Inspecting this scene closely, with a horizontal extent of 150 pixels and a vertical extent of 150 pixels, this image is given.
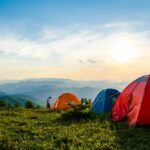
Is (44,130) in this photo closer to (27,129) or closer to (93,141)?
(27,129)

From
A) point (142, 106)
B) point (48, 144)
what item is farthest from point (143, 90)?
point (48, 144)

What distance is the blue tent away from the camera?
30094mm

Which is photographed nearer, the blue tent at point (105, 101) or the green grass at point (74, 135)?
the green grass at point (74, 135)

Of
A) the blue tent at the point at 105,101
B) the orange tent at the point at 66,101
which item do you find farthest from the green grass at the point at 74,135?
the orange tent at the point at 66,101

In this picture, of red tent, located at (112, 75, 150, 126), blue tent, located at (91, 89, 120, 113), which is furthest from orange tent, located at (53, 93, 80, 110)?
red tent, located at (112, 75, 150, 126)

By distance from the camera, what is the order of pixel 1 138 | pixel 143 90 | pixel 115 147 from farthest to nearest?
pixel 143 90, pixel 1 138, pixel 115 147

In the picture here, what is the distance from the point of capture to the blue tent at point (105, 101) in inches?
1185

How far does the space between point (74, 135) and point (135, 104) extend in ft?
17.2

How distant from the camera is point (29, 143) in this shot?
1645cm

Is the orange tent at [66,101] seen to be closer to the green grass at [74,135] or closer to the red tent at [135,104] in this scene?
the red tent at [135,104]

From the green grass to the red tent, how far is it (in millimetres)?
749

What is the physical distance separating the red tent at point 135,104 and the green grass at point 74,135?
749 millimetres

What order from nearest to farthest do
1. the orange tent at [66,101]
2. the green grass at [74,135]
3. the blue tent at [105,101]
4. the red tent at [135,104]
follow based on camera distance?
the green grass at [74,135] → the red tent at [135,104] → the blue tent at [105,101] → the orange tent at [66,101]

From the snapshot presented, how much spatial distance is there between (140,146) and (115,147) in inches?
40.8
